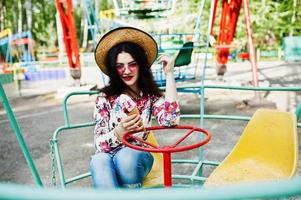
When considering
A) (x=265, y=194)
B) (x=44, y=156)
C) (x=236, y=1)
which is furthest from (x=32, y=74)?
(x=265, y=194)

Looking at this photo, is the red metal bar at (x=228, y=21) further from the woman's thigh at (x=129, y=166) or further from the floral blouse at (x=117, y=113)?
the woman's thigh at (x=129, y=166)

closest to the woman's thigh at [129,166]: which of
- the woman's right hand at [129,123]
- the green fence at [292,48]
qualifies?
the woman's right hand at [129,123]

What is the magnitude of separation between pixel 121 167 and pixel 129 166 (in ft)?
0.13

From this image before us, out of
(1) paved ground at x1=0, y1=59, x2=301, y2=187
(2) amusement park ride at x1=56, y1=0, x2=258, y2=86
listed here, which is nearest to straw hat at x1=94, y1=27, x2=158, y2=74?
(1) paved ground at x1=0, y1=59, x2=301, y2=187

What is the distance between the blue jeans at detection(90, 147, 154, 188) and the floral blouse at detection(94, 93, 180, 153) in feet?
0.25

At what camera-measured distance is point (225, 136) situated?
16.0ft

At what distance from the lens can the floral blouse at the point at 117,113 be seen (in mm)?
1969

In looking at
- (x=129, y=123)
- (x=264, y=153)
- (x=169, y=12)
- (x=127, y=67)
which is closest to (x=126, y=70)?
(x=127, y=67)

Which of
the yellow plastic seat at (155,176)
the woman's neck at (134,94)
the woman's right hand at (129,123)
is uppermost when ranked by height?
the woman's neck at (134,94)

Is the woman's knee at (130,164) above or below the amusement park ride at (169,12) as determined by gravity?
below

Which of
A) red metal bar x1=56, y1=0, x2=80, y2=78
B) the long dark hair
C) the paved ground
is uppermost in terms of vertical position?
red metal bar x1=56, y1=0, x2=80, y2=78

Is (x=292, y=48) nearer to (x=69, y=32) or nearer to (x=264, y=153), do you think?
(x=69, y=32)

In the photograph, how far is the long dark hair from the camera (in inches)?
80.9

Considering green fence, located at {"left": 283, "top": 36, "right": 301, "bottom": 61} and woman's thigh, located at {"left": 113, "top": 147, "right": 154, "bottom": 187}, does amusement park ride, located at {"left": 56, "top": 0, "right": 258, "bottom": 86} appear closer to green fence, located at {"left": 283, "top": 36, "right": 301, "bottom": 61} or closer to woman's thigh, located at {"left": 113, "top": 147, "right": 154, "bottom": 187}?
woman's thigh, located at {"left": 113, "top": 147, "right": 154, "bottom": 187}
